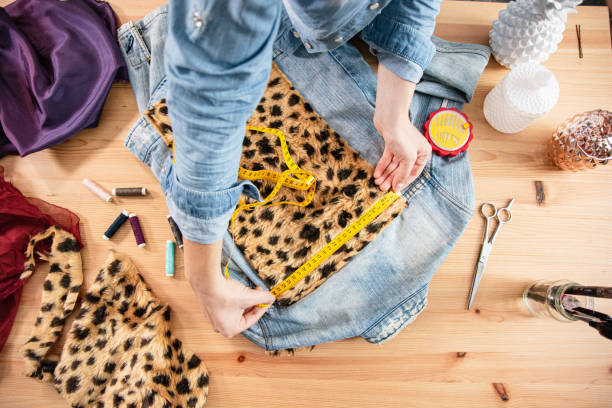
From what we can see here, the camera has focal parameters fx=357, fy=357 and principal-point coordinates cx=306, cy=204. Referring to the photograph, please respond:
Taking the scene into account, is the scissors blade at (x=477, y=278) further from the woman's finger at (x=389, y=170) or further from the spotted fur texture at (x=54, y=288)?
the spotted fur texture at (x=54, y=288)

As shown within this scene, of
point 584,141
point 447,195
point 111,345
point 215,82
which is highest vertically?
point 215,82

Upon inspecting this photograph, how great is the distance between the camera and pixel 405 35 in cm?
86

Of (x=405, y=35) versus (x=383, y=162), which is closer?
(x=405, y=35)

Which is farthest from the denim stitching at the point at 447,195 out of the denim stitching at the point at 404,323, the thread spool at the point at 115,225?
the thread spool at the point at 115,225

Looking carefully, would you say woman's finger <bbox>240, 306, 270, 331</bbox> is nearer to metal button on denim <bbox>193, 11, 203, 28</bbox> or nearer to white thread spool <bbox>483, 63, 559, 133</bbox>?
metal button on denim <bbox>193, 11, 203, 28</bbox>

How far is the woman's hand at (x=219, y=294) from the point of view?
2.39 feet

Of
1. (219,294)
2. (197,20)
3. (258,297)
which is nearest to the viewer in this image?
(197,20)

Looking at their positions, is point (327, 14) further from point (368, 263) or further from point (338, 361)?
point (338, 361)

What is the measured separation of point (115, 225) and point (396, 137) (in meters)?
0.85

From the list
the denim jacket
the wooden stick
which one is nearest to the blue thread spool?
the denim jacket

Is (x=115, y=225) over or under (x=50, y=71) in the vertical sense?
under

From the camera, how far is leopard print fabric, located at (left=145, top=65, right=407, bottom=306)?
984 mm

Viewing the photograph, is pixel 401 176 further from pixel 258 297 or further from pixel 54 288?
pixel 54 288

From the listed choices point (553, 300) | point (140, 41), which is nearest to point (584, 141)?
point (553, 300)
